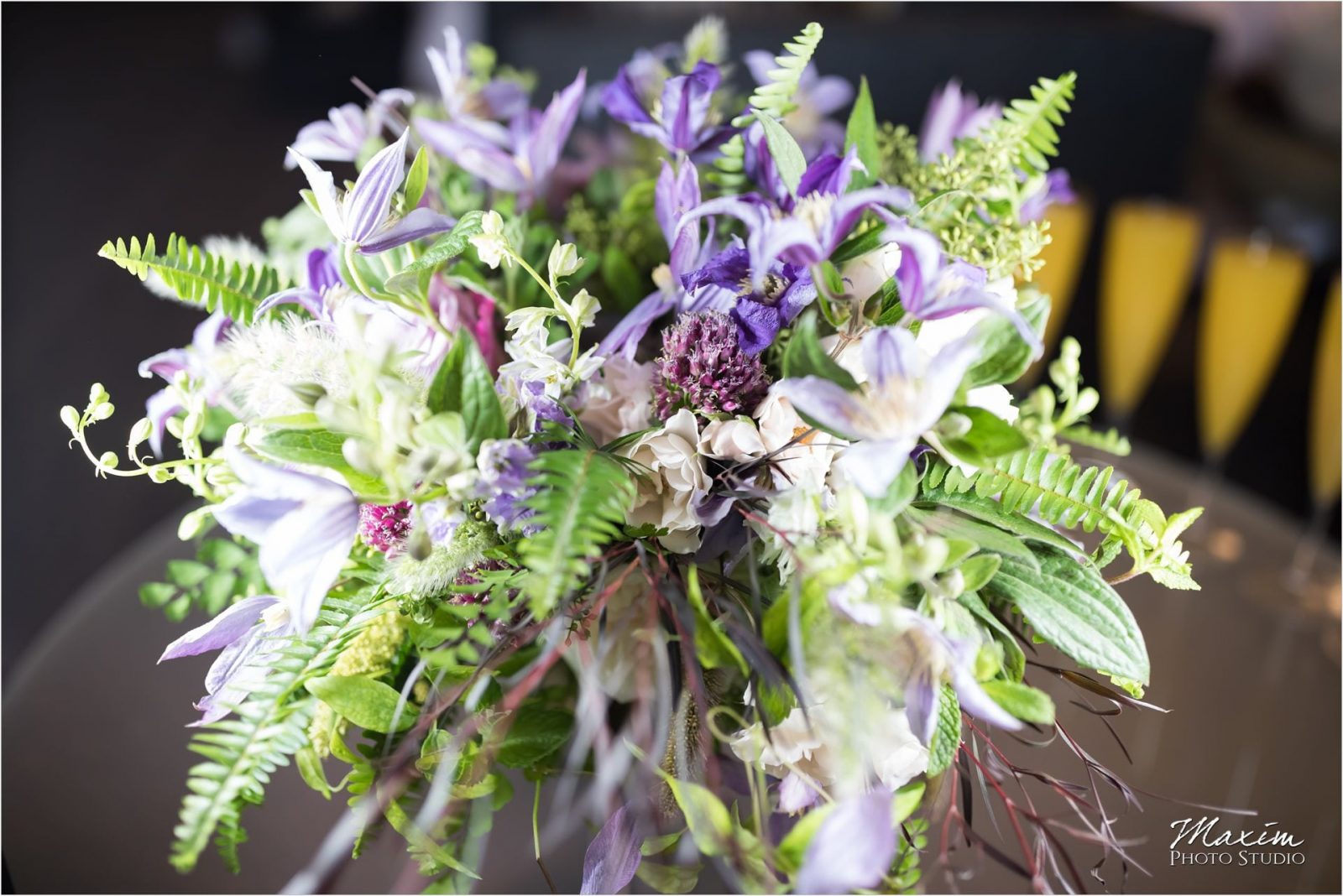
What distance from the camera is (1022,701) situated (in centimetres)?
37

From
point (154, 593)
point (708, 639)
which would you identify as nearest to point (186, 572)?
point (154, 593)

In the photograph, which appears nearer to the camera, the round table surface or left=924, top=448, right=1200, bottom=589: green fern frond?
left=924, top=448, right=1200, bottom=589: green fern frond

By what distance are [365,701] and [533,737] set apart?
0.25 feet

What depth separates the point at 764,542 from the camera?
43 cm

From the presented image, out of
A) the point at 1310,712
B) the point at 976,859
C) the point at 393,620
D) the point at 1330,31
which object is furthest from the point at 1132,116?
the point at 393,620

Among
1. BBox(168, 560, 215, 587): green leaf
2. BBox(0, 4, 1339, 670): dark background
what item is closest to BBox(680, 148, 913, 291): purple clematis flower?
BBox(168, 560, 215, 587): green leaf

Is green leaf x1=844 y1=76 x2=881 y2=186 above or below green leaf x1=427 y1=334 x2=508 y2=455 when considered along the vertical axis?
above

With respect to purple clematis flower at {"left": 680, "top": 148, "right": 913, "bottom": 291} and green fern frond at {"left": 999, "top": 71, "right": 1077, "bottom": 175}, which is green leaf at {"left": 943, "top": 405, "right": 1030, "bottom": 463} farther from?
green fern frond at {"left": 999, "top": 71, "right": 1077, "bottom": 175}

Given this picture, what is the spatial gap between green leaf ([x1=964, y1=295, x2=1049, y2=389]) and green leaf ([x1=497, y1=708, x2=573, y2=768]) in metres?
0.24

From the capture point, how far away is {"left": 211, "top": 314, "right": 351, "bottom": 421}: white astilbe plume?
0.41 meters

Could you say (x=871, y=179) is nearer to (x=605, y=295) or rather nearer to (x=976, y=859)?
(x=605, y=295)

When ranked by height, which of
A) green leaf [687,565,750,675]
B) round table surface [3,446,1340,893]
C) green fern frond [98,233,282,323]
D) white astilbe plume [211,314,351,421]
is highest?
green fern frond [98,233,282,323]

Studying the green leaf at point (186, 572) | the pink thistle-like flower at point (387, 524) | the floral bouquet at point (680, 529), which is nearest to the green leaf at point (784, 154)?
the floral bouquet at point (680, 529)

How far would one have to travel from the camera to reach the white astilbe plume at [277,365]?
16.2 inches
